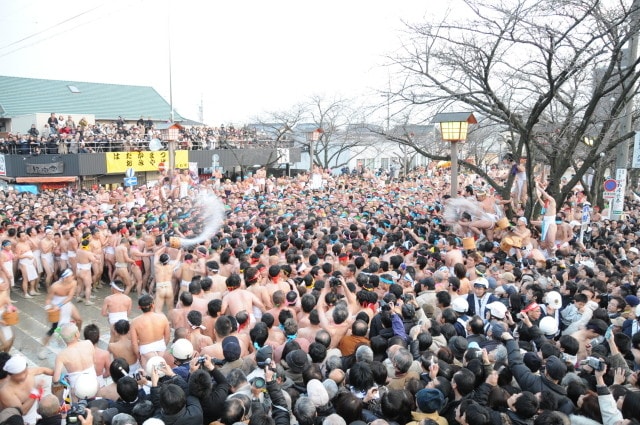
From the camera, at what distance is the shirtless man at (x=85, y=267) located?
881 cm

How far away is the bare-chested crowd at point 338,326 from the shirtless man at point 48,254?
4 cm

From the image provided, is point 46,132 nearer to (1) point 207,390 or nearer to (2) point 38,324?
(2) point 38,324

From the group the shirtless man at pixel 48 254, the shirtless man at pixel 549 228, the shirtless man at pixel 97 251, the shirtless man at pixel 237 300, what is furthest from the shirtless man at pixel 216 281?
the shirtless man at pixel 549 228

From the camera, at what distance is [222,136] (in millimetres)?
30000

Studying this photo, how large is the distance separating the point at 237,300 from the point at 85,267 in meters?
→ 4.44

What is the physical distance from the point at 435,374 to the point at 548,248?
629 cm

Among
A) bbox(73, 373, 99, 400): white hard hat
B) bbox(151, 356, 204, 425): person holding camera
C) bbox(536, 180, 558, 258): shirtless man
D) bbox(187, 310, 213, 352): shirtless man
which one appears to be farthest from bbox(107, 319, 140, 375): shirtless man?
bbox(536, 180, 558, 258): shirtless man

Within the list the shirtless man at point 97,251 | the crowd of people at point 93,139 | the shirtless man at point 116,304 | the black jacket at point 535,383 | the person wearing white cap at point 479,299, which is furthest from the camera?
the crowd of people at point 93,139

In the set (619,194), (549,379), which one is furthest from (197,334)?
(619,194)

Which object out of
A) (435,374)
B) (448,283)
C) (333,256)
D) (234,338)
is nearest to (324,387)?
(435,374)

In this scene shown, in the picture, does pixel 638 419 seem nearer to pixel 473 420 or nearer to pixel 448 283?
pixel 473 420

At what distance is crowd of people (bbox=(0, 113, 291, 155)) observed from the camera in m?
22.0

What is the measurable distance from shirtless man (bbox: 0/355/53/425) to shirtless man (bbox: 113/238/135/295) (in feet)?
16.0

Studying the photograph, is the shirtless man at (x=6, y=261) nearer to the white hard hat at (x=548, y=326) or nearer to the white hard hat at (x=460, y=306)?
the white hard hat at (x=460, y=306)
